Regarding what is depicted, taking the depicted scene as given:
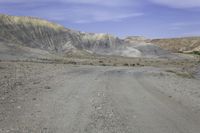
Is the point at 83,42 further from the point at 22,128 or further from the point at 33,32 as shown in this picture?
the point at 22,128

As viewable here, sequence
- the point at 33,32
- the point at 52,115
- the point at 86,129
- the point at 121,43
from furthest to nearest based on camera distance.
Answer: the point at 121,43 → the point at 33,32 → the point at 52,115 → the point at 86,129

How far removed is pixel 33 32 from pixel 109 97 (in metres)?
123

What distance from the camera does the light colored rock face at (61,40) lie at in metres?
127

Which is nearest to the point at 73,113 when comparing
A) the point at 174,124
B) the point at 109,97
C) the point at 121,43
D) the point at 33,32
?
the point at 174,124

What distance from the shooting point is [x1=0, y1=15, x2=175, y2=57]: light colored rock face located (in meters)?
127

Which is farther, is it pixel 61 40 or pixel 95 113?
pixel 61 40

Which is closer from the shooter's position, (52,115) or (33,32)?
(52,115)

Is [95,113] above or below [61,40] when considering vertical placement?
above

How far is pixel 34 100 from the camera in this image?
13.7 metres

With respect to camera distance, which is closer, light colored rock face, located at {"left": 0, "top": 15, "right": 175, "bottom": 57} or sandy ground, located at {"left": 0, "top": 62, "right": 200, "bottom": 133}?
sandy ground, located at {"left": 0, "top": 62, "right": 200, "bottom": 133}

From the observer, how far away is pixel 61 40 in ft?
456

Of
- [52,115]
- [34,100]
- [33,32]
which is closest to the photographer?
[52,115]

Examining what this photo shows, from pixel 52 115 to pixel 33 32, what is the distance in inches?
4991

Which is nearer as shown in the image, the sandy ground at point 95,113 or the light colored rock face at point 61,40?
the sandy ground at point 95,113
